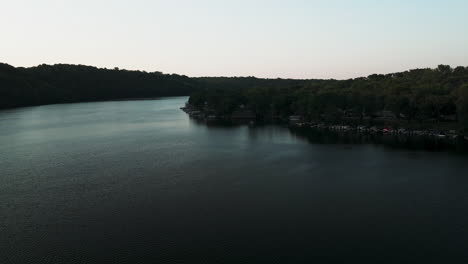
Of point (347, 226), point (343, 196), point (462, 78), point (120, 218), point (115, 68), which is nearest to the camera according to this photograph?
point (347, 226)

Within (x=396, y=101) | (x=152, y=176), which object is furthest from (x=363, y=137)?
(x=152, y=176)

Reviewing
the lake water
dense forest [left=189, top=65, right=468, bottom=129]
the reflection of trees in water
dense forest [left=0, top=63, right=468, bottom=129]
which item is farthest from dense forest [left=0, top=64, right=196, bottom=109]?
the reflection of trees in water

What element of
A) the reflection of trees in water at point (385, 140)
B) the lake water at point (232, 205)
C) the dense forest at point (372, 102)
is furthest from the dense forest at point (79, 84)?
the lake water at point (232, 205)

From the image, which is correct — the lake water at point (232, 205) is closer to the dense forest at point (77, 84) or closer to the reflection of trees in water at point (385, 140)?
the reflection of trees in water at point (385, 140)

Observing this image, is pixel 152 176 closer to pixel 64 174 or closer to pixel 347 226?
pixel 64 174

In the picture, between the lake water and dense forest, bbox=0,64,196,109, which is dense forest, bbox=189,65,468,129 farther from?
dense forest, bbox=0,64,196,109

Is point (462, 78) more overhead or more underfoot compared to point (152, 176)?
more overhead
